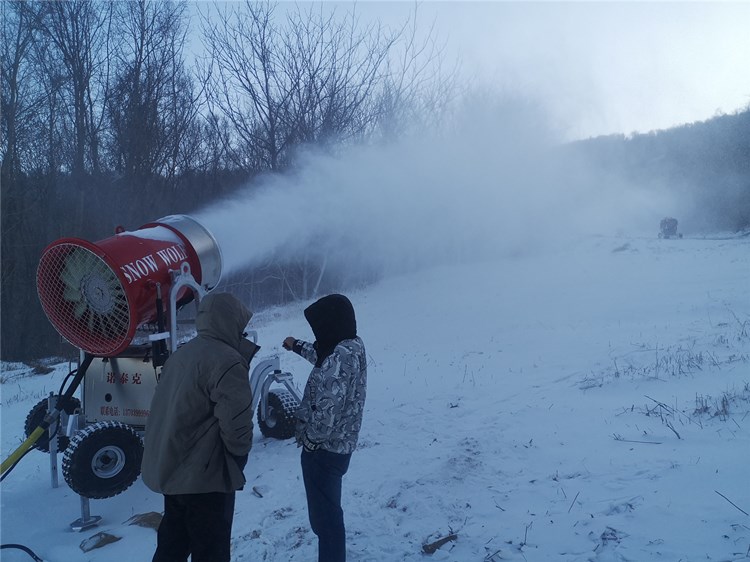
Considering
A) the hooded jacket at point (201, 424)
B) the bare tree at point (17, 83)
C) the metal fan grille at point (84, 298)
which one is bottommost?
the hooded jacket at point (201, 424)

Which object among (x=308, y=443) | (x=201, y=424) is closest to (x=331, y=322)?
(x=308, y=443)

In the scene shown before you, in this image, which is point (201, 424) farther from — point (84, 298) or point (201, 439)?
point (84, 298)

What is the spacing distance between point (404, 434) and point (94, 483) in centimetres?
299

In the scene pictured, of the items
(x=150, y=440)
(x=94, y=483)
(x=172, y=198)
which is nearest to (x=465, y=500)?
(x=150, y=440)

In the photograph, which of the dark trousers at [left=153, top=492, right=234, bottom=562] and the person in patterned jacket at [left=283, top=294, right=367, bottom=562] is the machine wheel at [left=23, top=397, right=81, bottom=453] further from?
the person in patterned jacket at [left=283, top=294, right=367, bottom=562]

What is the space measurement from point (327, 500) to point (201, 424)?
0.90 meters

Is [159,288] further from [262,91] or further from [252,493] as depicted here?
[262,91]

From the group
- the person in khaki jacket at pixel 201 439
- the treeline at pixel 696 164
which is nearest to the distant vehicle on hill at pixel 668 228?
the treeline at pixel 696 164

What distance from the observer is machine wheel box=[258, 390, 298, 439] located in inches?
239

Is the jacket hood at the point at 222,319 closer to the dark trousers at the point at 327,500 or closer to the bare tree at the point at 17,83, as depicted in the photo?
the dark trousers at the point at 327,500

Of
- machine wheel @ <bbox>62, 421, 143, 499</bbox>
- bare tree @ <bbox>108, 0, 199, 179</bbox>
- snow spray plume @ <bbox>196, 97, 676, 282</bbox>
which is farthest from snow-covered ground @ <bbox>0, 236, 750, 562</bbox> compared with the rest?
bare tree @ <bbox>108, 0, 199, 179</bbox>

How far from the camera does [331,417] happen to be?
3.28 m

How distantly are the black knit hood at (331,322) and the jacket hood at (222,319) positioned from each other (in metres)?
0.42

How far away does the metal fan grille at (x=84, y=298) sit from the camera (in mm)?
4680
